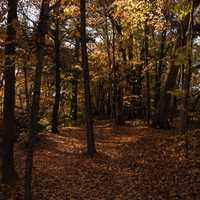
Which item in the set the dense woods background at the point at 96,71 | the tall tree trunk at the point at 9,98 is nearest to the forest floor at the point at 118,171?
the dense woods background at the point at 96,71

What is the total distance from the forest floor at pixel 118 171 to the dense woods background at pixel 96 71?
0.12 m

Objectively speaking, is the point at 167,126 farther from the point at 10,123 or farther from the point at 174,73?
the point at 10,123

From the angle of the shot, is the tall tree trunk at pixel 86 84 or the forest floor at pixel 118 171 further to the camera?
the tall tree trunk at pixel 86 84

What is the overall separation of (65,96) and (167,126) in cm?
2680

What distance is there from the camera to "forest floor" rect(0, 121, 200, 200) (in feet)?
39.2

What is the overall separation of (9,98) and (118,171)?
491cm

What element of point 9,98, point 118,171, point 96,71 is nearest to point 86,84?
point 118,171

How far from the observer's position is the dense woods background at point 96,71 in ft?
42.4

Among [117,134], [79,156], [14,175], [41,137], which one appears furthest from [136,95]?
[14,175]

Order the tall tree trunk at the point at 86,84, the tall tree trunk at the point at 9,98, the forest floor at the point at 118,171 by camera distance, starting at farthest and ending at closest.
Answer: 1. the tall tree trunk at the point at 86,84
2. the tall tree trunk at the point at 9,98
3. the forest floor at the point at 118,171

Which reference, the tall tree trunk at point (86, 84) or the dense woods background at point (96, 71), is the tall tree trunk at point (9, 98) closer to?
the dense woods background at point (96, 71)

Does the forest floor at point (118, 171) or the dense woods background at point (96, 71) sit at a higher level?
the dense woods background at point (96, 71)

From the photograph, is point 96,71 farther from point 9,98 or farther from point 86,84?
point 9,98

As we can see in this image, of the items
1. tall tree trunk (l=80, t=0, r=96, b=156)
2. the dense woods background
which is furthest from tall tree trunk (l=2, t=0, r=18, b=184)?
tall tree trunk (l=80, t=0, r=96, b=156)
